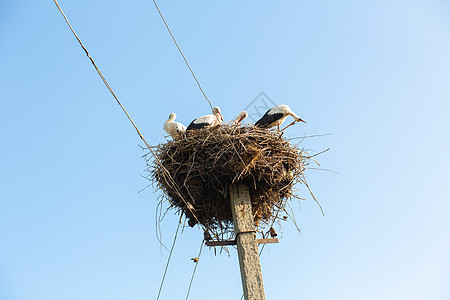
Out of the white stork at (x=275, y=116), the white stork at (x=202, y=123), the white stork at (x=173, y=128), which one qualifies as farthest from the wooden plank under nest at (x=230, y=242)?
the white stork at (x=275, y=116)

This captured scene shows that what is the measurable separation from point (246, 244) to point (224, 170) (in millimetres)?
913

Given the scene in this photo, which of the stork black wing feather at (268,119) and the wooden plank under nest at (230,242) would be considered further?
the stork black wing feather at (268,119)

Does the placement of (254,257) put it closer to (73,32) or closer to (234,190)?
(234,190)

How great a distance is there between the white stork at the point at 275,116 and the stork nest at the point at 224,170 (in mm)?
1238

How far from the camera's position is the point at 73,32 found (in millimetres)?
3443

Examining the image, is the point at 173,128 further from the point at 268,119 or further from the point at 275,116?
the point at 275,116

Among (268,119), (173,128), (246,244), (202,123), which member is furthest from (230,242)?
(268,119)

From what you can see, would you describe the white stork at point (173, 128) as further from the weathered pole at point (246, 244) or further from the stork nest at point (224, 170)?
the weathered pole at point (246, 244)

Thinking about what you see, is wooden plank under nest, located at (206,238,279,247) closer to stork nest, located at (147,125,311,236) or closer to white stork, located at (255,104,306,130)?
stork nest, located at (147,125,311,236)

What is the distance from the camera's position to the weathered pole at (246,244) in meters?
4.28

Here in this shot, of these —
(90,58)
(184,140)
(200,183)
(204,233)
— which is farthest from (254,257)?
(90,58)

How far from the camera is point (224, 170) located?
5.08 m

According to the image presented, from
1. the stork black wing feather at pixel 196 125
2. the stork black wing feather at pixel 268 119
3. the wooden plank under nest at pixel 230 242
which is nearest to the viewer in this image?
the wooden plank under nest at pixel 230 242

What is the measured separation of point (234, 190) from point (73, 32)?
2.51m
